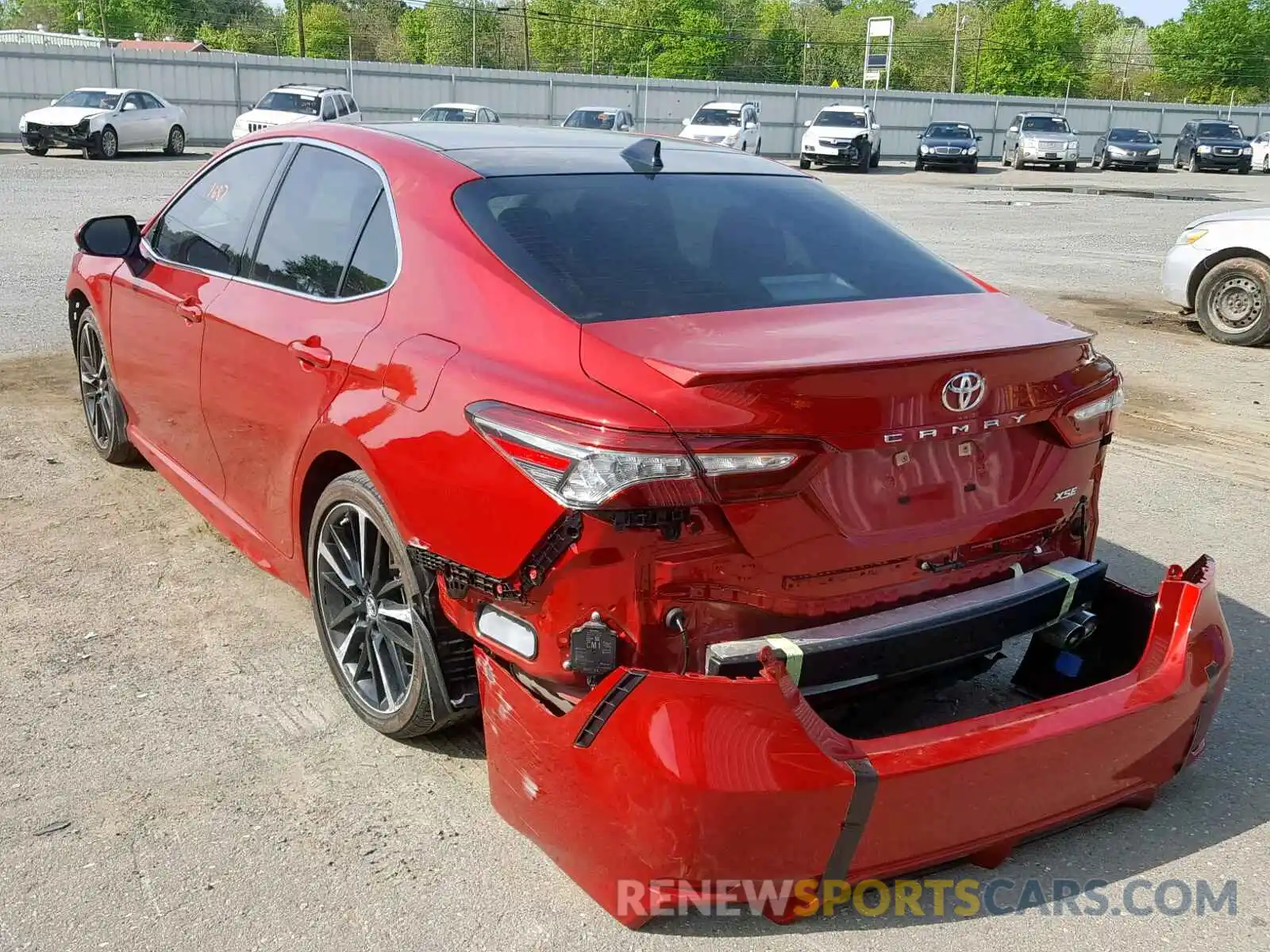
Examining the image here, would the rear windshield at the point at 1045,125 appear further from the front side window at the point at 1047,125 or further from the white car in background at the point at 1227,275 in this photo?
the white car in background at the point at 1227,275

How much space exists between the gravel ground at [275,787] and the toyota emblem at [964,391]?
43.7 inches

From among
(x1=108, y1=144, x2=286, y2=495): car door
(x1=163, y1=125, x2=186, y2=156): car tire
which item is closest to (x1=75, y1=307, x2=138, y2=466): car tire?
(x1=108, y1=144, x2=286, y2=495): car door

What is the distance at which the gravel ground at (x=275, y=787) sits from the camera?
2.72m

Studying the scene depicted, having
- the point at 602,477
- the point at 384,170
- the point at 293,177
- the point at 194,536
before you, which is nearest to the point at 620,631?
the point at 602,477

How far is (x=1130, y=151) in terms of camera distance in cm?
3953

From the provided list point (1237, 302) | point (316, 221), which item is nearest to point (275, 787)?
point (316, 221)

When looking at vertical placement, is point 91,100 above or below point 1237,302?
above

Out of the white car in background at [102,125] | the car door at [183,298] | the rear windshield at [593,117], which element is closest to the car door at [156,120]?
the white car in background at [102,125]

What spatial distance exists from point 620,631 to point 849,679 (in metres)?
0.56

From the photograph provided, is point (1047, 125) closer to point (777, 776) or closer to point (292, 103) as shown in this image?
point (292, 103)

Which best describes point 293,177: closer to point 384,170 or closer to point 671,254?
point 384,170

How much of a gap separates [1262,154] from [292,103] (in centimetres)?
3367

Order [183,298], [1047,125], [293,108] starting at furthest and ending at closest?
[1047,125] → [293,108] → [183,298]

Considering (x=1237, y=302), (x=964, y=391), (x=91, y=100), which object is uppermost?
(x=91, y=100)
